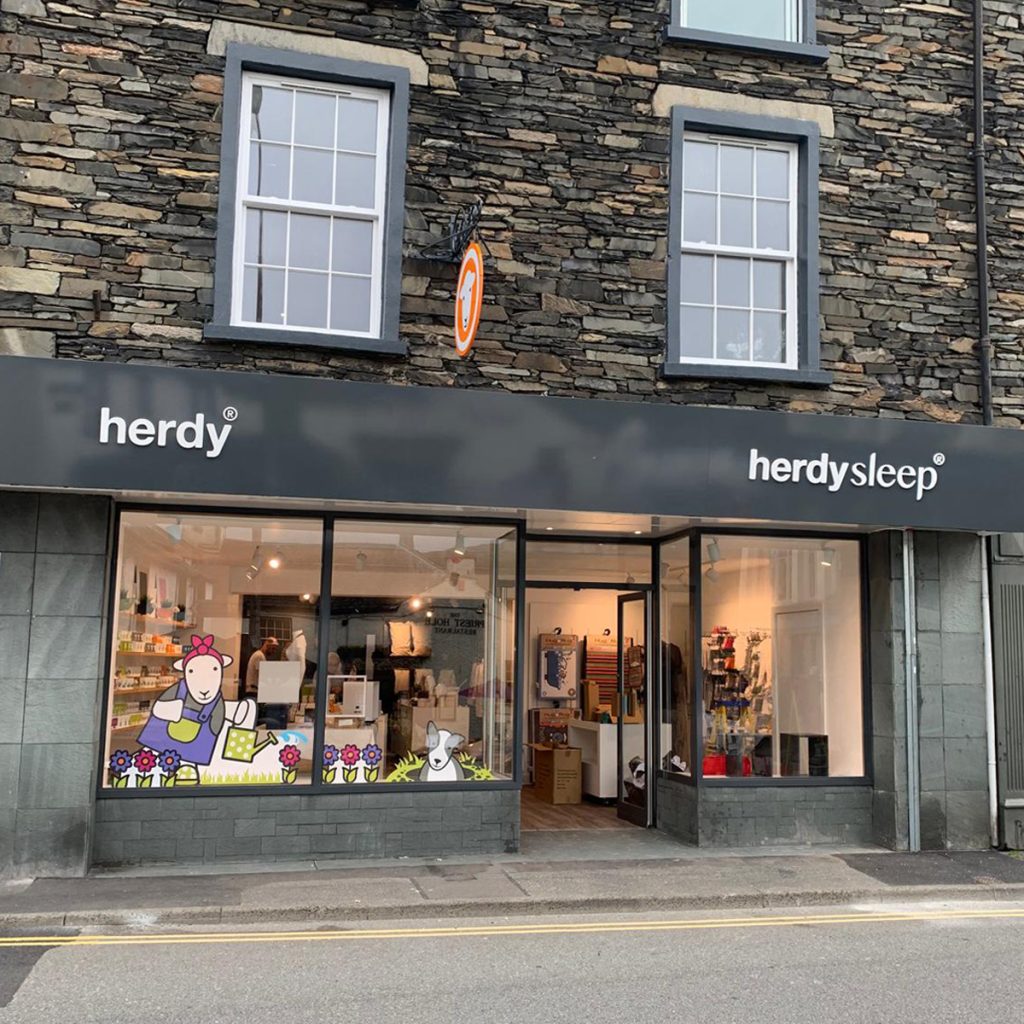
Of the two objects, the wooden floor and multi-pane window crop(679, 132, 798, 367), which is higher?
multi-pane window crop(679, 132, 798, 367)

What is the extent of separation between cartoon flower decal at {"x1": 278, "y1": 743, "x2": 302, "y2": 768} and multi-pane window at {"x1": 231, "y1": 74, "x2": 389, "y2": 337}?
3697 mm

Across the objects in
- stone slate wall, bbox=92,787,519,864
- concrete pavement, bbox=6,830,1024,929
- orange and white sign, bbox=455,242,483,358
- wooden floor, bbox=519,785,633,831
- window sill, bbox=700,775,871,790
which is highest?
orange and white sign, bbox=455,242,483,358

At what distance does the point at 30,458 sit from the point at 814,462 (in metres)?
6.56

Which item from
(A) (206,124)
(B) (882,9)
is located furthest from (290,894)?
(B) (882,9)

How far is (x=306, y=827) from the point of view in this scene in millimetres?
9766

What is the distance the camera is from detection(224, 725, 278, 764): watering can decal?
9.84 meters

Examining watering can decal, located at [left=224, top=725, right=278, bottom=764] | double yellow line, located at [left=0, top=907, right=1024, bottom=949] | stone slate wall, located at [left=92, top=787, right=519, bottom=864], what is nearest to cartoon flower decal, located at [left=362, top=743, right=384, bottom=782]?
stone slate wall, located at [left=92, top=787, right=519, bottom=864]

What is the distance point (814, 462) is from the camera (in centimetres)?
1017

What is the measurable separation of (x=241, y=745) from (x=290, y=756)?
0.43 metres

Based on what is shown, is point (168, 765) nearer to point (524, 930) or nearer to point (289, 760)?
point (289, 760)

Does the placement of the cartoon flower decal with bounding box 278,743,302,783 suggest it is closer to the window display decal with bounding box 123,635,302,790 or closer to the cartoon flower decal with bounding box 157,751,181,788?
the window display decal with bounding box 123,635,302,790

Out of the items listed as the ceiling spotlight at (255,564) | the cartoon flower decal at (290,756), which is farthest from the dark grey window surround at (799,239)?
the cartoon flower decal at (290,756)

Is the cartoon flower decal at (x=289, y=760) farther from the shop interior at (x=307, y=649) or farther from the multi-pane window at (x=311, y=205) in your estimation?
the multi-pane window at (x=311, y=205)

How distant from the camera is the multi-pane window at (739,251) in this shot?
35.6 ft
